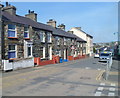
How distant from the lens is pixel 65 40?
103ft

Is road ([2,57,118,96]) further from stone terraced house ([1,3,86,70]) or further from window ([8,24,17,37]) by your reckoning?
window ([8,24,17,37])

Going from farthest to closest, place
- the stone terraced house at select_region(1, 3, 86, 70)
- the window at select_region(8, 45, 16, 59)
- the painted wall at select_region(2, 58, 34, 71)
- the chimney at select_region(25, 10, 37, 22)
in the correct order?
the chimney at select_region(25, 10, 37, 22)
the window at select_region(8, 45, 16, 59)
the stone terraced house at select_region(1, 3, 86, 70)
the painted wall at select_region(2, 58, 34, 71)

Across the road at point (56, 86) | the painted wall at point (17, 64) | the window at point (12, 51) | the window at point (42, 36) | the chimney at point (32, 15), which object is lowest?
the road at point (56, 86)

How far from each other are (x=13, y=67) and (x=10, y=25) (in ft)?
18.0

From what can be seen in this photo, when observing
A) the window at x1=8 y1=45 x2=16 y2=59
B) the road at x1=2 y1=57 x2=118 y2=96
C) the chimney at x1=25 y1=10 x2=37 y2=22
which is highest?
the chimney at x1=25 y1=10 x2=37 y2=22

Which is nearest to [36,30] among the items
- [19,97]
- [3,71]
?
[3,71]

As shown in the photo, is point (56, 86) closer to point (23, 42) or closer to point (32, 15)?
point (23, 42)

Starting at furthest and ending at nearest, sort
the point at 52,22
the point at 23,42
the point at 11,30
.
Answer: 1. the point at 52,22
2. the point at 23,42
3. the point at 11,30

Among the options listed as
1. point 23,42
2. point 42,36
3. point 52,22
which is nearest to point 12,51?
point 23,42

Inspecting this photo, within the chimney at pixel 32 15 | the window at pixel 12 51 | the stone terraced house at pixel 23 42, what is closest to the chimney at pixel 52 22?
the stone terraced house at pixel 23 42

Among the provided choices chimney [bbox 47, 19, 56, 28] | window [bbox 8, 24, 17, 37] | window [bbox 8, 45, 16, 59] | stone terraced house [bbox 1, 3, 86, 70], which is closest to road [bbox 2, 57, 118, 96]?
stone terraced house [bbox 1, 3, 86, 70]

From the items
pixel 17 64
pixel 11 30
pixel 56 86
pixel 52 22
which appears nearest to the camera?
pixel 56 86

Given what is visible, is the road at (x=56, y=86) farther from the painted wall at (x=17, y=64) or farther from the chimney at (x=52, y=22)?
the chimney at (x=52, y=22)

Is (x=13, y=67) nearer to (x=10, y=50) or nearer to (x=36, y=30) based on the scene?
(x=10, y=50)
